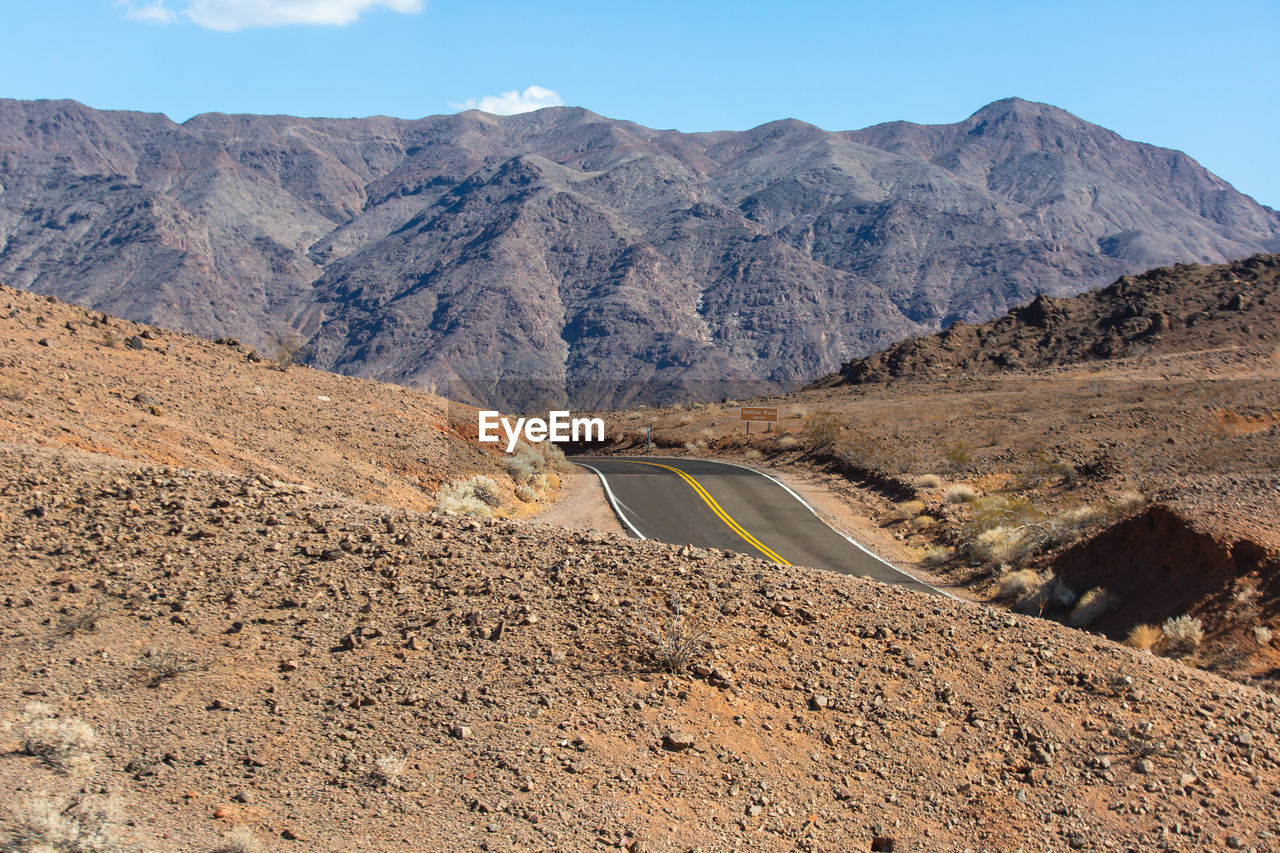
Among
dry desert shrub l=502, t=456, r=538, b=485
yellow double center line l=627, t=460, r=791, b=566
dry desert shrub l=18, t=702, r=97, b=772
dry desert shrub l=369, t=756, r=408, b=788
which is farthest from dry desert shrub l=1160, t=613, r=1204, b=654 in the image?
dry desert shrub l=502, t=456, r=538, b=485

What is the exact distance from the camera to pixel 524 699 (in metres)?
7.05

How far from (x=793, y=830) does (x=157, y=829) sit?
13.0 feet

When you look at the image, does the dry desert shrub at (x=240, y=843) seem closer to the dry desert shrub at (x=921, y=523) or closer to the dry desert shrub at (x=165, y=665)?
the dry desert shrub at (x=165, y=665)

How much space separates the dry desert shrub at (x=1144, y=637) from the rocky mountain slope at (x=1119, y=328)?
48.5 metres

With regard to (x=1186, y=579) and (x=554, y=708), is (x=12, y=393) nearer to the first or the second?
(x=554, y=708)

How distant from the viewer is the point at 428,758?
6434 mm

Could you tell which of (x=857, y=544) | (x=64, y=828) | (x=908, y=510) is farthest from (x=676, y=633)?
(x=908, y=510)

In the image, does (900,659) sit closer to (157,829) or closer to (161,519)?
(157,829)

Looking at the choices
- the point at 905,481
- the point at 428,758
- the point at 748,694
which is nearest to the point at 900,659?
the point at 748,694

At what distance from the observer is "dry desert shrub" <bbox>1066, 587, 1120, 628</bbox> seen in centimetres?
1341

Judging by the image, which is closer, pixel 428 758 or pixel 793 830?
pixel 793 830

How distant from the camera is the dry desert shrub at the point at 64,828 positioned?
5.29 m

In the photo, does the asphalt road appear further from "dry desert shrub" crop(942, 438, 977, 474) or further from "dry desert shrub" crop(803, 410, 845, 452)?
"dry desert shrub" crop(942, 438, 977, 474)

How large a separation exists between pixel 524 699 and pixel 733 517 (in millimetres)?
16574
